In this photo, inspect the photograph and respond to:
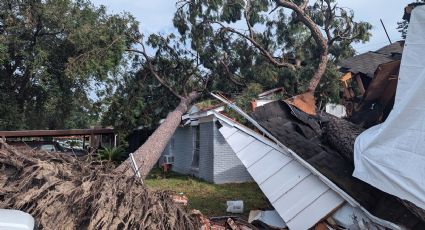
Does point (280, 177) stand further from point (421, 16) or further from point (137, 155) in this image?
point (137, 155)

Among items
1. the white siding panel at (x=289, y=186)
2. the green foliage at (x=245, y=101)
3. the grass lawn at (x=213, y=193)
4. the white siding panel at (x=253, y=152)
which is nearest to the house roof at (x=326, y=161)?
the white siding panel at (x=289, y=186)

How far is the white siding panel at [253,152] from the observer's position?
318 inches

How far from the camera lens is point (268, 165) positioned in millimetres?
7844

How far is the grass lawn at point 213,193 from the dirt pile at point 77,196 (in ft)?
9.95

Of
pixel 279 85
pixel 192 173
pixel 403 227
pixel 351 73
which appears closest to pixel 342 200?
pixel 403 227

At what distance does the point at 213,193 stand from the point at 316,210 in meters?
5.66

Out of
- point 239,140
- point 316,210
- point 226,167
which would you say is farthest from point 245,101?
point 316,210

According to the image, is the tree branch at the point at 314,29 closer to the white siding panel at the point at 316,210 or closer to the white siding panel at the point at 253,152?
the white siding panel at the point at 253,152

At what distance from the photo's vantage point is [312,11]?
14742mm

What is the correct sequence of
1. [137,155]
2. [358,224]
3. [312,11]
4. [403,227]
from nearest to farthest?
[403,227] < [358,224] < [137,155] < [312,11]

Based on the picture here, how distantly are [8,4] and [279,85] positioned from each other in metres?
10.3

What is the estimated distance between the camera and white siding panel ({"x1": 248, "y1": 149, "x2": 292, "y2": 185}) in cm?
766

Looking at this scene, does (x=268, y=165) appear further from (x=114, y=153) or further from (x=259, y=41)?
(x=114, y=153)

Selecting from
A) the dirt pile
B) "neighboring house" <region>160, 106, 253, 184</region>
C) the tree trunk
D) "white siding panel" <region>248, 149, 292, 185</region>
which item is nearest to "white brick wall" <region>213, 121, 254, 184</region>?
"neighboring house" <region>160, 106, 253, 184</region>
